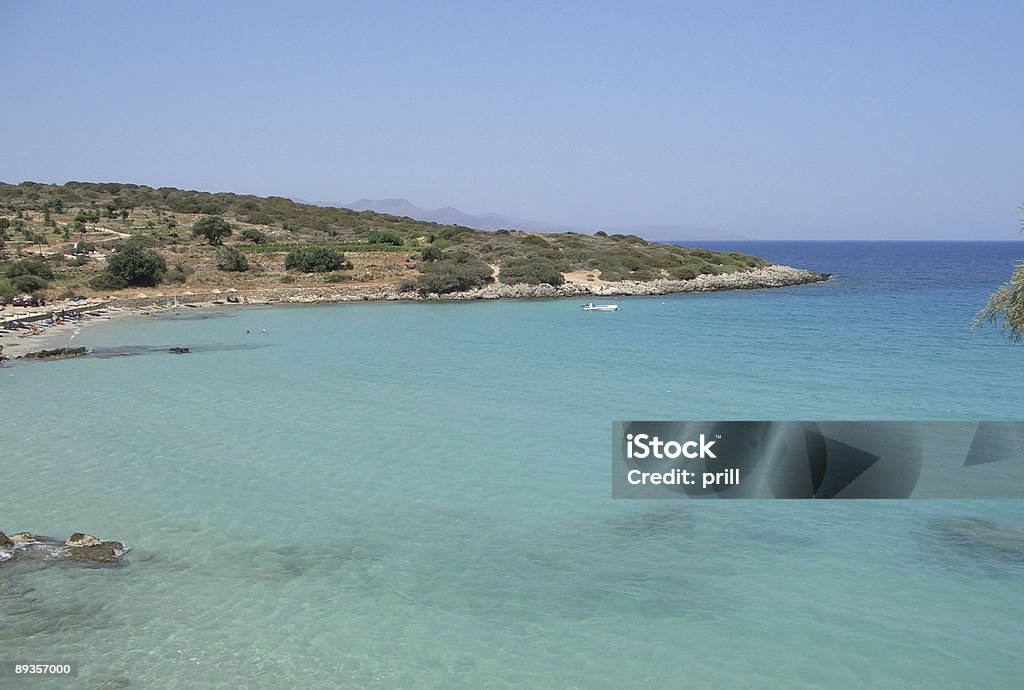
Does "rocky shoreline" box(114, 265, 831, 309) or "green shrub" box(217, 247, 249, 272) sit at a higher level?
"green shrub" box(217, 247, 249, 272)

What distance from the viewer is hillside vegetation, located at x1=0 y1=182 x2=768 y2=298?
49.4m

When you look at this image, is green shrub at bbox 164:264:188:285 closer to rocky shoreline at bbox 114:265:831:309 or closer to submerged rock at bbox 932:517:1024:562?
rocky shoreline at bbox 114:265:831:309

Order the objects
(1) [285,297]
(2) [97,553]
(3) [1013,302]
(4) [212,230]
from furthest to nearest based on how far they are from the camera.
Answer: (4) [212,230] → (1) [285,297] → (3) [1013,302] → (2) [97,553]

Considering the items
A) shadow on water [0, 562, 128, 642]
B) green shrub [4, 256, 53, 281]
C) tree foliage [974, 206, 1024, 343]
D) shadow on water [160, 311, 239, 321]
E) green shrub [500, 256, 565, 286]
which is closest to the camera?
shadow on water [0, 562, 128, 642]

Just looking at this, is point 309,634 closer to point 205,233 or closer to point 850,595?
point 850,595

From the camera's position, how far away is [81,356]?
2853 cm

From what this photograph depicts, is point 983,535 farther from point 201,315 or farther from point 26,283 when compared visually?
point 26,283

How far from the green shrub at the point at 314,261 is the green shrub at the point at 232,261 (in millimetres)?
2892

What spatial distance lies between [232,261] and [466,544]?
152ft

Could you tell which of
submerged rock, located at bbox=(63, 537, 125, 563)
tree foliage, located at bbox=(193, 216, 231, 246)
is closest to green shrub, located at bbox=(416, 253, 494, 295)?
tree foliage, located at bbox=(193, 216, 231, 246)

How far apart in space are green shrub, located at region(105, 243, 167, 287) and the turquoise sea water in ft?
79.3

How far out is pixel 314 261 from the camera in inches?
2210

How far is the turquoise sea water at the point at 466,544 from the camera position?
29.4ft

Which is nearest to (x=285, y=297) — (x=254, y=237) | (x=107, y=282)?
(x=107, y=282)
